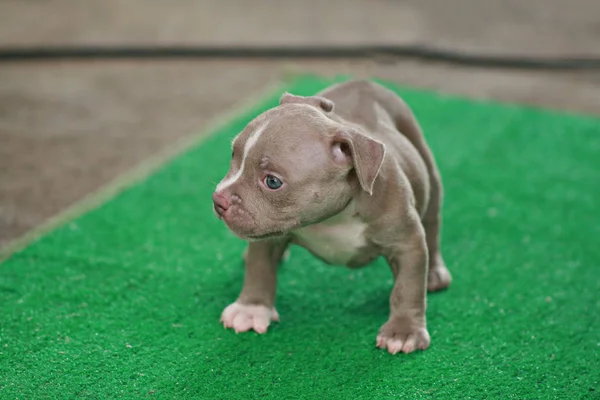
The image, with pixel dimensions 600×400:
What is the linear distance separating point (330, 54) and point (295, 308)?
4358 mm

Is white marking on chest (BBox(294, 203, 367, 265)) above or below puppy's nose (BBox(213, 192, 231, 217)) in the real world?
below

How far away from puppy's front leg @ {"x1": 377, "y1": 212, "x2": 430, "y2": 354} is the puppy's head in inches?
16.2

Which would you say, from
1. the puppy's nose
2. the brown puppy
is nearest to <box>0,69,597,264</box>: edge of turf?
the brown puppy

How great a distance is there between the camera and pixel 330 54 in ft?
24.1

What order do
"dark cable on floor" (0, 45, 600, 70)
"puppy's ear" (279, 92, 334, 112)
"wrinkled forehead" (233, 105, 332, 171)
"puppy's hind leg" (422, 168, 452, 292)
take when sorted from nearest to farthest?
"wrinkled forehead" (233, 105, 332, 171)
"puppy's ear" (279, 92, 334, 112)
"puppy's hind leg" (422, 168, 452, 292)
"dark cable on floor" (0, 45, 600, 70)

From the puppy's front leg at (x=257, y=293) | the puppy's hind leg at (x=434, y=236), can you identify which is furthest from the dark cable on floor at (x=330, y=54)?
the puppy's front leg at (x=257, y=293)

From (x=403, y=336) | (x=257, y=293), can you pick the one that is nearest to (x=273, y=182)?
(x=257, y=293)

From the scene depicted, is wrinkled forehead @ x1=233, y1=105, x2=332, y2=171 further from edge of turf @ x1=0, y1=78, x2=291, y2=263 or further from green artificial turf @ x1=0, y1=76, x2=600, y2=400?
edge of turf @ x1=0, y1=78, x2=291, y2=263

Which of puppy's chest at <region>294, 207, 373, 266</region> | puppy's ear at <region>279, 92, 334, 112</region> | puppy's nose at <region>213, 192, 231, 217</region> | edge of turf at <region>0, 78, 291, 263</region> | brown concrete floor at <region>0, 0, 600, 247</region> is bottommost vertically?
brown concrete floor at <region>0, 0, 600, 247</region>

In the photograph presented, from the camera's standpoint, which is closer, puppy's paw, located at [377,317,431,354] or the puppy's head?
the puppy's head

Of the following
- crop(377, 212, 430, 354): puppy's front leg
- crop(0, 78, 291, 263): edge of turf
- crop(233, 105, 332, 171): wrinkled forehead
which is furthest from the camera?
crop(0, 78, 291, 263): edge of turf

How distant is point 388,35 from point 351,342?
5.59 meters

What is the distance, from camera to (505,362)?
10.1ft

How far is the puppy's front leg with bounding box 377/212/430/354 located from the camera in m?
3.03
